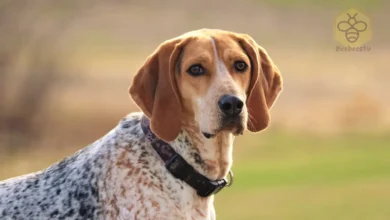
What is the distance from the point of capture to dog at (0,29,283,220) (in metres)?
6.28

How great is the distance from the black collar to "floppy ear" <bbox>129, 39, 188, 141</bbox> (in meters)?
0.18

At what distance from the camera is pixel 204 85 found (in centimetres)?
623

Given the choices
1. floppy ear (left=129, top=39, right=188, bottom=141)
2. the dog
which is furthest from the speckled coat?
floppy ear (left=129, top=39, right=188, bottom=141)

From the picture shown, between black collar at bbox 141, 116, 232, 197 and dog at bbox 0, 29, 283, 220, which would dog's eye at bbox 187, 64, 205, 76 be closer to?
dog at bbox 0, 29, 283, 220

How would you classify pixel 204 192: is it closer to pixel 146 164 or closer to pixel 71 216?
pixel 146 164

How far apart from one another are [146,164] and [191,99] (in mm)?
631

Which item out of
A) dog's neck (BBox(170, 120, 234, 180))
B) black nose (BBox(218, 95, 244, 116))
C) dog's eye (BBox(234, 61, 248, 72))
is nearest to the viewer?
black nose (BBox(218, 95, 244, 116))

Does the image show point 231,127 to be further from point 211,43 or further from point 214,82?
point 211,43

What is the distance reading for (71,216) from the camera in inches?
260

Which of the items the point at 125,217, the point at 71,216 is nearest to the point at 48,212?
the point at 71,216

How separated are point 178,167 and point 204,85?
27.5 inches

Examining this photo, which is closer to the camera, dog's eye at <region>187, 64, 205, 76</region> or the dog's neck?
dog's eye at <region>187, 64, 205, 76</region>

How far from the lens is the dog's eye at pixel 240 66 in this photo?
21.0ft

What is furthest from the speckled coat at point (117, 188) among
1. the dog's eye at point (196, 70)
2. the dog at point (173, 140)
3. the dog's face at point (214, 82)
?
the dog's eye at point (196, 70)
